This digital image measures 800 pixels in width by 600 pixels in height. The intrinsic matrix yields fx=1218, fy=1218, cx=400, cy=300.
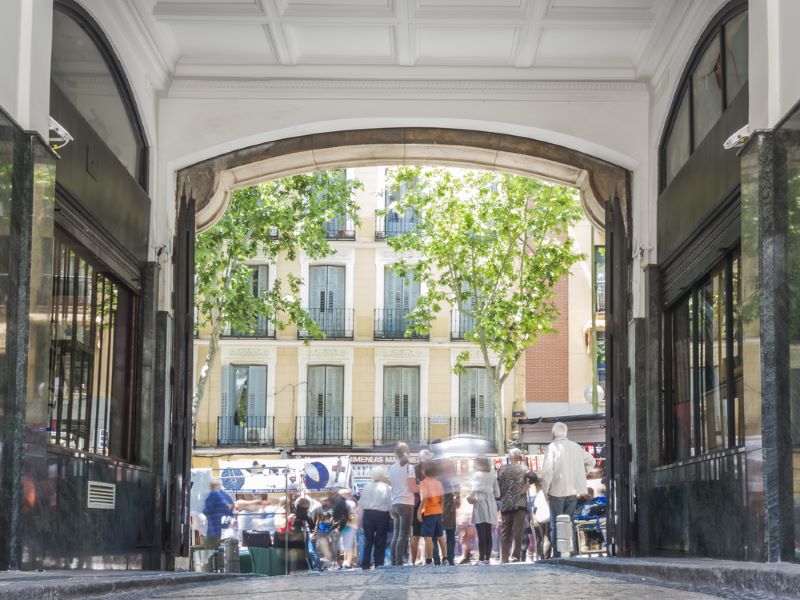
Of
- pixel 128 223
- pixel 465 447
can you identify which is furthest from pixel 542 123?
pixel 465 447

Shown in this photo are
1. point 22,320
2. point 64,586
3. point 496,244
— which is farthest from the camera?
point 496,244

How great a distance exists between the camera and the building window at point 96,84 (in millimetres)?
9141

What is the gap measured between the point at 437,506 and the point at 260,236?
46.6 ft

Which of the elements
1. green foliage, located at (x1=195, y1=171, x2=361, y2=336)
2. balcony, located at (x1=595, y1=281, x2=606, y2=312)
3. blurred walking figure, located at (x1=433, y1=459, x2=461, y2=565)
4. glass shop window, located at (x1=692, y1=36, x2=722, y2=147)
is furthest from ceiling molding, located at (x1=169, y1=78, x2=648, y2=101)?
balcony, located at (x1=595, y1=281, x2=606, y2=312)

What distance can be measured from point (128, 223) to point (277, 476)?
7981 mm

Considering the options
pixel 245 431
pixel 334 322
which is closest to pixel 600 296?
pixel 334 322

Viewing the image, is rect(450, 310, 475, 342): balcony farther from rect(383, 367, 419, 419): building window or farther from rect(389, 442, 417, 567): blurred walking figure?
rect(389, 442, 417, 567): blurred walking figure

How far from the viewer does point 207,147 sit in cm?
1211

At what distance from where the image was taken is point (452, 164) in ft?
43.8

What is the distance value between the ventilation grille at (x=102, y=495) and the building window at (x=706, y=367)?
4943 millimetres

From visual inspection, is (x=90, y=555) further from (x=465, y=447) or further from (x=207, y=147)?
(x=465, y=447)

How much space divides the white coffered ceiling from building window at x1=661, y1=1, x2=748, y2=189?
476 mm

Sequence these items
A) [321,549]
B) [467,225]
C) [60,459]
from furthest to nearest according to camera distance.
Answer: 1. [467,225]
2. [321,549]
3. [60,459]

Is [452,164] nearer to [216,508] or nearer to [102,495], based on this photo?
[102,495]
